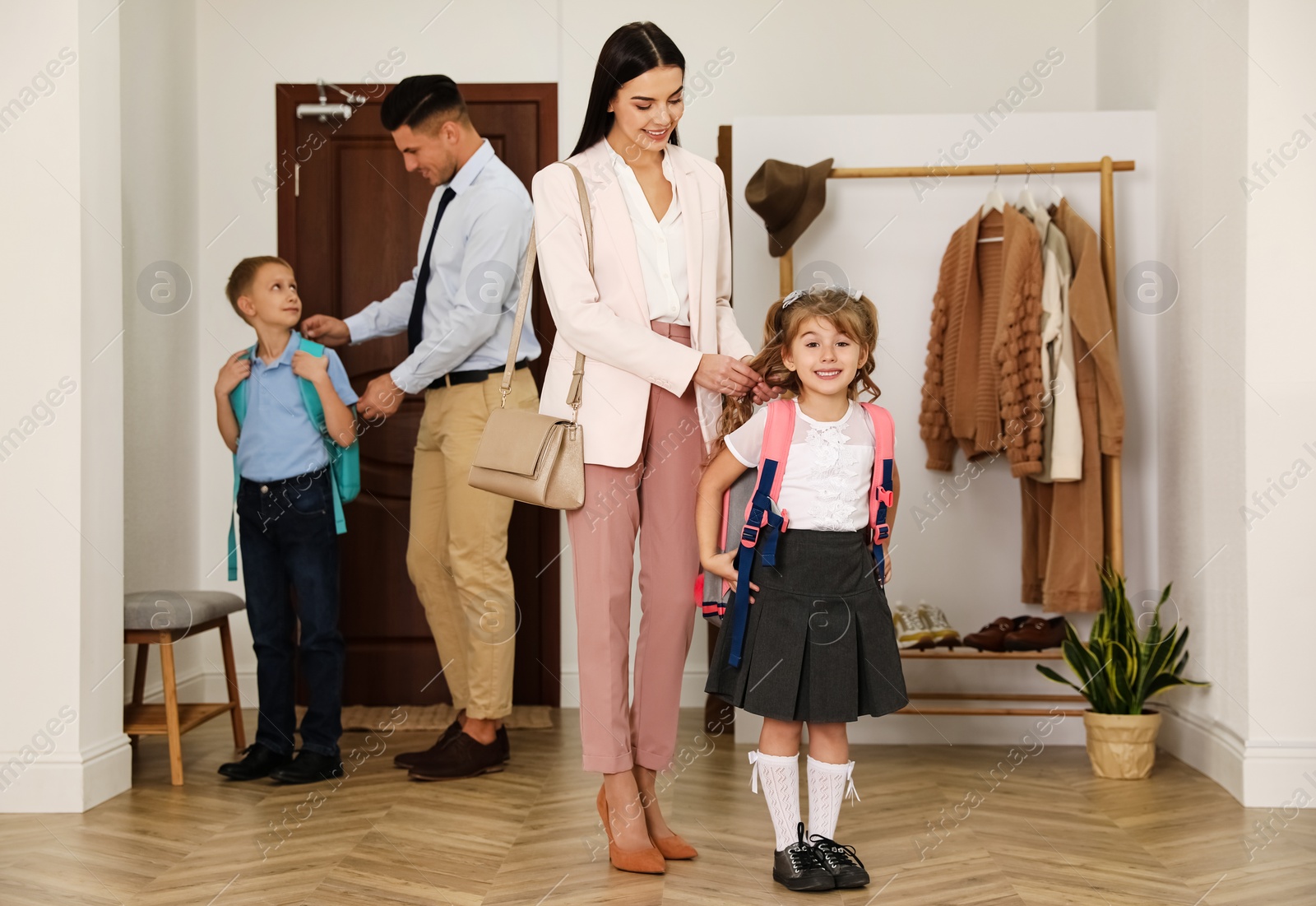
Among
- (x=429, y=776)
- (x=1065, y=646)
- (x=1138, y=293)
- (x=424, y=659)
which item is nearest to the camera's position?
(x=429, y=776)

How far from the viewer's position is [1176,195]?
323 cm

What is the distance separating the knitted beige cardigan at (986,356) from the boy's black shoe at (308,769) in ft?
6.06

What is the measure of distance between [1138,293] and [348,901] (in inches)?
106

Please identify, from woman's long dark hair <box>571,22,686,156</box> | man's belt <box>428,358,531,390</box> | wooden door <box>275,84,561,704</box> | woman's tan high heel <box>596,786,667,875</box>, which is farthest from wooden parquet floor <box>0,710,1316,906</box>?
woman's long dark hair <box>571,22,686,156</box>

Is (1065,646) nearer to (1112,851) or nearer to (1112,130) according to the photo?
(1112,851)

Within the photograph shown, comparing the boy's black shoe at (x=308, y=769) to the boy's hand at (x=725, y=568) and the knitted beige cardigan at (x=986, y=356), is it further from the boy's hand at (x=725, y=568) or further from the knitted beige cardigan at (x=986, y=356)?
the knitted beige cardigan at (x=986, y=356)

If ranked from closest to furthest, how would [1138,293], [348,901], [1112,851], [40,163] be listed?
[348,901]
[1112,851]
[40,163]
[1138,293]

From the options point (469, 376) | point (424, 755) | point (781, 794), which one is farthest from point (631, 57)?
point (424, 755)

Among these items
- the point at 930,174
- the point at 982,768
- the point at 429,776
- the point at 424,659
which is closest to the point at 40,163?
the point at 429,776

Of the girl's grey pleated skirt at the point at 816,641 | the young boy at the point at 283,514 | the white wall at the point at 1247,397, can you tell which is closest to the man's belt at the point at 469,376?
the young boy at the point at 283,514

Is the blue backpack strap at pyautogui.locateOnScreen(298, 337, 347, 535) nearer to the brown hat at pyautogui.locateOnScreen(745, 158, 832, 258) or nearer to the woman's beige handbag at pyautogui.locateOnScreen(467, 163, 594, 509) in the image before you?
the woman's beige handbag at pyautogui.locateOnScreen(467, 163, 594, 509)

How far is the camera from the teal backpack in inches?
117

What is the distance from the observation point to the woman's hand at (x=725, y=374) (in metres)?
2.08

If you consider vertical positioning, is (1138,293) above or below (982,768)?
above
